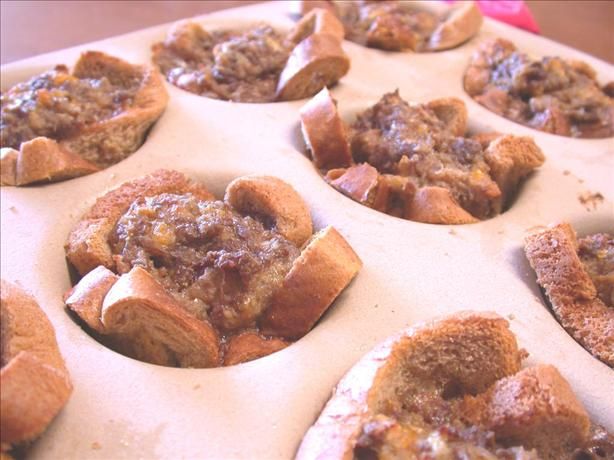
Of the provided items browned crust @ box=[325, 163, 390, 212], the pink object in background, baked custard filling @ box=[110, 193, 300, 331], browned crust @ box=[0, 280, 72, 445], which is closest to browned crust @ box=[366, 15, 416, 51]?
the pink object in background

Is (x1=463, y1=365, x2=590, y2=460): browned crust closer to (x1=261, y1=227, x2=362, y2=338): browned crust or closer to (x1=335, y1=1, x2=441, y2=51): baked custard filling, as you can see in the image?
(x1=261, y1=227, x2=362, y2=338): browned crust

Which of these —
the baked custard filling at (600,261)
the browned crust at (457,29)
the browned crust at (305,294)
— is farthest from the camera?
the browned crust at (457,29)

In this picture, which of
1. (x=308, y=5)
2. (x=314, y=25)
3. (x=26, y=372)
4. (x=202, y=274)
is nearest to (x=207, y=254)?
(x=202, y=274)

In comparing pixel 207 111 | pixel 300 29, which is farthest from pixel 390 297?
pixel 300 29

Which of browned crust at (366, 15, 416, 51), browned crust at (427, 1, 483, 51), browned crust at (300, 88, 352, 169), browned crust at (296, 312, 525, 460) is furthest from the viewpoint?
browned crust at (427, 1, 483, 51)

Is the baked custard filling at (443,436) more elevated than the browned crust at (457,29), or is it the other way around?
the baked custard filling at (443,436)

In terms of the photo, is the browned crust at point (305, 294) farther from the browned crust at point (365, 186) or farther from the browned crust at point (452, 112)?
the browned crust at point (452, 112)

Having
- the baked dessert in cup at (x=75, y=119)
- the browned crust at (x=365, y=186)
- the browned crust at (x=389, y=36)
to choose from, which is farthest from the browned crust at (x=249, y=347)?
the browned crust at (x=389, y=36)
